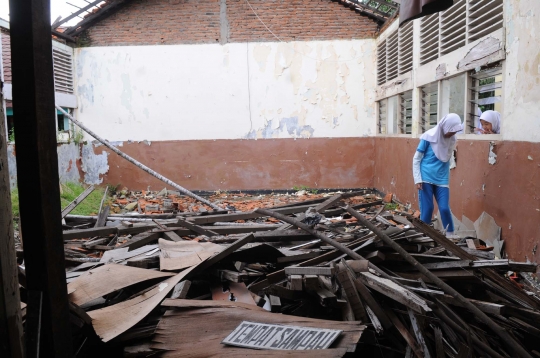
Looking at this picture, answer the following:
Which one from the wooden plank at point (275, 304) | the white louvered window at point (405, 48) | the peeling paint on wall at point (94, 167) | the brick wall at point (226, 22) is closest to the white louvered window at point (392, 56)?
the white louvered window at point (405, 48)

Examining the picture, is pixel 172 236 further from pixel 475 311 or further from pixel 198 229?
pixel 475 311

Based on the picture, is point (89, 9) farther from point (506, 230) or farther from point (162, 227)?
point (506, 230)

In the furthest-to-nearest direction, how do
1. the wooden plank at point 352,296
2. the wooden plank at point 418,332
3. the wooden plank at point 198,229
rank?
the wooden plank at point 198,229 < the wooden plank at point 352,296 < the wooden plank at point 418,332

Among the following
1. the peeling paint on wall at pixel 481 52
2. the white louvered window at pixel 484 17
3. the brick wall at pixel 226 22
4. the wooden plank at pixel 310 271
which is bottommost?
the wooden plank at pixel 310 271

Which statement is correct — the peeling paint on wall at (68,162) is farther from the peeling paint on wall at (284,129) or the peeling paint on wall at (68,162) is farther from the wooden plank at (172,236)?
the wooden plank at (172,236)

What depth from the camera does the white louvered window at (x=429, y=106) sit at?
832 centimetres

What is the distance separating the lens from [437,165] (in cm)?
614

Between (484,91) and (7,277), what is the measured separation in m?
6.16

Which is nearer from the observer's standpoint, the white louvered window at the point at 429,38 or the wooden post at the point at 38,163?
the wooden post at the point at 38,163

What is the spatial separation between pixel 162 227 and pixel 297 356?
3.20 metres

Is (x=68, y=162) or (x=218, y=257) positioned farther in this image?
(x=68, y=162)

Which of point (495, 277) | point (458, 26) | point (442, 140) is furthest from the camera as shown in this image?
point (458, 26)

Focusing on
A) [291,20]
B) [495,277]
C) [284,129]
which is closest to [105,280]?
[495,277]

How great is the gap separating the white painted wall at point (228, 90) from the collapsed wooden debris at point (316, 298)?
9.16 meters
